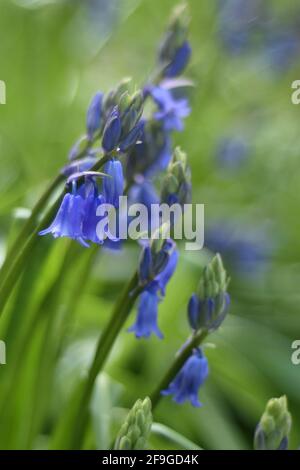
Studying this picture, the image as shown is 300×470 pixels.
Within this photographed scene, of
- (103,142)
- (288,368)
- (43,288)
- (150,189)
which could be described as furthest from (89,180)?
(288,368)

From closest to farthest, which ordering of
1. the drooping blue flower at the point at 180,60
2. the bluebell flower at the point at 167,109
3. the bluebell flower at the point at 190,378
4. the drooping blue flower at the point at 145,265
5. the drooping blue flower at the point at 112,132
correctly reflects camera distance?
the drooping blue flower at the point at 112,132 → the drooping blue flower at the point at 145,265 → the bluebell flower at the point at 190,378 → the bluebell flower at the point at 167,109 → the drooping blue flower at the point at 180,60

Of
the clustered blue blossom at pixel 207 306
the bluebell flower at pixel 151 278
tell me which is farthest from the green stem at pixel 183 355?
the bluebell flower at pixel 151 278

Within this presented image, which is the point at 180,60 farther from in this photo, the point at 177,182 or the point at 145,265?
the point at 145,265

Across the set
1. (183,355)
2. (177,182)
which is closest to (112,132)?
(177,182)

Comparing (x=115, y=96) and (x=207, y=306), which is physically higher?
(x=115, y=96)

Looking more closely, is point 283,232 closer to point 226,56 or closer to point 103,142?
point 226,56

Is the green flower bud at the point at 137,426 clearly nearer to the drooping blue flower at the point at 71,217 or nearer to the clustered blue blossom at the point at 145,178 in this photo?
the clustered blue blossom at the point at 145,178
